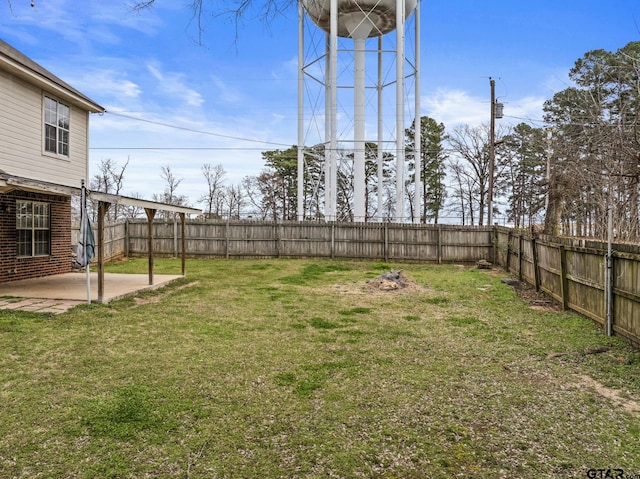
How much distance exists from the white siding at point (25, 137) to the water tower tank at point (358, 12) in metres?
10.5

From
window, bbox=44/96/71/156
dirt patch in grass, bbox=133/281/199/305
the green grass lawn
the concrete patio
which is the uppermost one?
window, bbox=44/96/71/156

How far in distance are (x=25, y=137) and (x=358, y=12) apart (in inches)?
514

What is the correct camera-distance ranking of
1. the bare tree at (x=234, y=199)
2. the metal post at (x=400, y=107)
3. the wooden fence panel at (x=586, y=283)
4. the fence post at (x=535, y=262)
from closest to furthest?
the wooden fence panel at (x=586, y=283)
the fence post at (x=535, y=262)
the metal post at (x=400, y=107)
the bare tree at (x=234, y=199)

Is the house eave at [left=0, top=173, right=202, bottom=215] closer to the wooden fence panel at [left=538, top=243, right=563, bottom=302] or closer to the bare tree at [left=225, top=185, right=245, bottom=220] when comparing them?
the wooden fence panel at [left=538, top=243, right=563, bottom=302]

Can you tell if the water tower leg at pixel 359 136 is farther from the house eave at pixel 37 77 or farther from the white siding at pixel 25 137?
the white siding at pixel 25 137

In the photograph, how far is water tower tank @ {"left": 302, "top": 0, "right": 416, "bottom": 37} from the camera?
1586 cm

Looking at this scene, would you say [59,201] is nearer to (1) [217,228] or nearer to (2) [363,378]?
(1) [217,228]

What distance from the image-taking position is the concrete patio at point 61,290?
22.9 feet

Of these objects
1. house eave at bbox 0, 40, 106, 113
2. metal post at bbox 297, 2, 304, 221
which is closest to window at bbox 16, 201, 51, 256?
house eave at bbox 0, 40, 106, 113


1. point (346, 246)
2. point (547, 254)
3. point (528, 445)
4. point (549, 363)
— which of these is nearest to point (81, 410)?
point (528, 445)

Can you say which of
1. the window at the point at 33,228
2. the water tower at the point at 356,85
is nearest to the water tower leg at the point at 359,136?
the water tower at the point at 356,85

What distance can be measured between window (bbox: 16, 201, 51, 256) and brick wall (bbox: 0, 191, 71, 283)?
128 mm

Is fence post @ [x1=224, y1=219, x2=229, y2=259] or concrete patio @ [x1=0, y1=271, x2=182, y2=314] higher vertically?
fence post @ [x1=224, y1=219, x2=229, y2=259]

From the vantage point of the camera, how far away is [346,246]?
16.4 m
